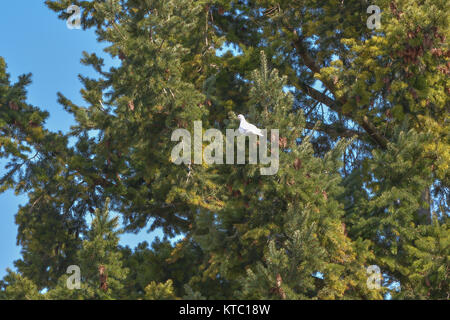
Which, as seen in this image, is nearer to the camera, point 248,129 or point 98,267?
point 248,129

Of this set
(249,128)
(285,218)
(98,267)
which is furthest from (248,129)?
(98,267)

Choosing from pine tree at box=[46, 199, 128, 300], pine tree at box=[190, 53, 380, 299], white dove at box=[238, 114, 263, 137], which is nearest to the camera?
pine tree at box=[190, 53, 380, 299]

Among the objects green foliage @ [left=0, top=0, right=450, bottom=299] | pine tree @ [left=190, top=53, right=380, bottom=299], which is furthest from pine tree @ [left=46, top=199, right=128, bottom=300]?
pine tree @ [left=190, top=53, right=380, bottom=299]

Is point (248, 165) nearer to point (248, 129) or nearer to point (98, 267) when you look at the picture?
point (248, 129)

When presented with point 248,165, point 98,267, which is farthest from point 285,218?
point 98,267

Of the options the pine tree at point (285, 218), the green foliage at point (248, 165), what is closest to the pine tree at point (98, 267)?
the green foliage at point (248, 165)

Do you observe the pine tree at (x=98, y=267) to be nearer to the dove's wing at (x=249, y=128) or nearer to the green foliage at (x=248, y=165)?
the green foliage at (x=248, y=165)

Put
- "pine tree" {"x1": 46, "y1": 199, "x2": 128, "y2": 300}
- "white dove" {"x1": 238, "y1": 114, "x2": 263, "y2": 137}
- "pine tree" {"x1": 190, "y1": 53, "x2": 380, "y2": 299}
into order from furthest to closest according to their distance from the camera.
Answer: "pine tree" {"x1": 46, "y1": 199, "x2": 128, "y2": 300} → "white dove" {"x1": 238, "y1": 114, "x2": 263, "y2": 137} → "pine tree" {"x1": 190, "y1": 53, "x2": 380, "y2": 299}

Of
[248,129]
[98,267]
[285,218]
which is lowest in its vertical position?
[98,267]

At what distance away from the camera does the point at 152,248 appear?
15500 mm

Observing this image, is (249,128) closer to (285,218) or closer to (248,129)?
(248,129)

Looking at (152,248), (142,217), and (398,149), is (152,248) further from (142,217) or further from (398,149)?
(398,149)

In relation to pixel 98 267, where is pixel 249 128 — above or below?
above

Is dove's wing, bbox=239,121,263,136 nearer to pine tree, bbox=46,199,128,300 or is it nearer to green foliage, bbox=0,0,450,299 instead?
green foliage, bbox=0,0,450,299
